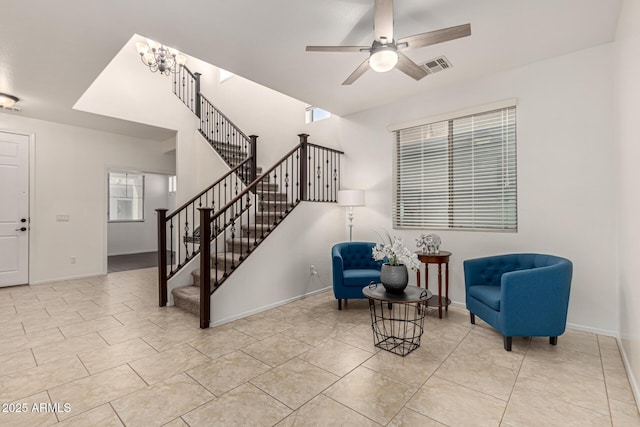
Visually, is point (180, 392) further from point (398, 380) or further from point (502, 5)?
point (502, 5)

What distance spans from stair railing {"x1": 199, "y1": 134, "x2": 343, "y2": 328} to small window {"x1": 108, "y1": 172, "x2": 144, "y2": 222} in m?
5.42

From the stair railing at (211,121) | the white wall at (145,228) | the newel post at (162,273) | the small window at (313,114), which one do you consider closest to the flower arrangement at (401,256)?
the newel post at (162,273)

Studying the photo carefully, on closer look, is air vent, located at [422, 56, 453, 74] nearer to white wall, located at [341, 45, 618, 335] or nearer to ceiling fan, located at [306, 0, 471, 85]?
white wall, located at [341, 45, 618, 335]

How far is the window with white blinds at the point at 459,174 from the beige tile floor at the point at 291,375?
1.36 metres

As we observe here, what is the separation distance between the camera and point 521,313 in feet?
8.76

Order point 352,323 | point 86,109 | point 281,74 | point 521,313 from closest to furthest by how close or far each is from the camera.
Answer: point 521,313, point 352,323, point 281,74, point 86,109

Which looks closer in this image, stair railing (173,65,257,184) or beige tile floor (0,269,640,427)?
beige tile floor (0,269,640,427)

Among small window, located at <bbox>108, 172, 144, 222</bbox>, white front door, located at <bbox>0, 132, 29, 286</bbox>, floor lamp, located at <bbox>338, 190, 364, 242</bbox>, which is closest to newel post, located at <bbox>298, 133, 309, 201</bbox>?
floor lamp, located at <bbox>338, 190, 364, 242</bbox>

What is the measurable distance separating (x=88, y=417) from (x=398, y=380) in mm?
2039

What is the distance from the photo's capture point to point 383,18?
2.17m

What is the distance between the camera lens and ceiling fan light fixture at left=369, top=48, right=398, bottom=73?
237cm

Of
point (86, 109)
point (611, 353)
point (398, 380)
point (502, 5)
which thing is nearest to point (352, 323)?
point (398, 380)

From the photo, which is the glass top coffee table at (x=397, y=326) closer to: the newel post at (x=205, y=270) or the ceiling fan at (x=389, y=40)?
the newel post at (x=205, y=270)

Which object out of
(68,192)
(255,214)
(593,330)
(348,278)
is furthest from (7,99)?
(593,330)
